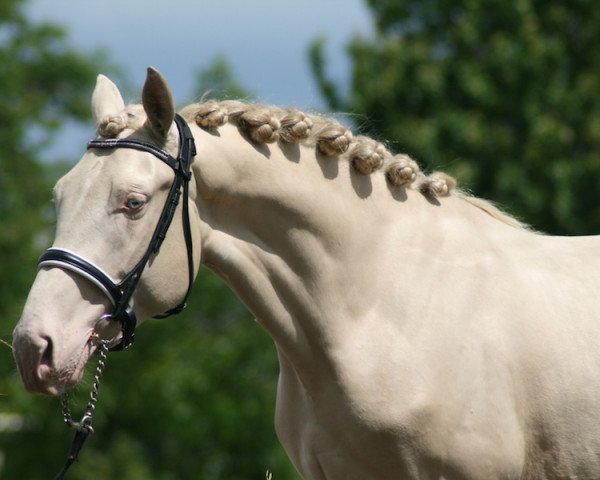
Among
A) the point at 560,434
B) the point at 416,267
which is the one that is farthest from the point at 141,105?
the point at 560,434

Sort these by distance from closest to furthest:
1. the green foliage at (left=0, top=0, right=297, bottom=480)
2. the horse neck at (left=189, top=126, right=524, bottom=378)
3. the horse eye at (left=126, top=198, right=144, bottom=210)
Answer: the horse eye at (left=126, top=198, right=144, bottom=210) → the horse neck at (left=189, top=126, right=524, bottom=378) → the green foliage at (left=0, top=0, right=297, bottom=480)

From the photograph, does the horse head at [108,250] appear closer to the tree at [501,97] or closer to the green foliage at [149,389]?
the tree at [501,97]

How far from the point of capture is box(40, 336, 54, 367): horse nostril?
468 centimetres

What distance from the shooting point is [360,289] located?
5277mm

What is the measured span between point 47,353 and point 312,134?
153 cm

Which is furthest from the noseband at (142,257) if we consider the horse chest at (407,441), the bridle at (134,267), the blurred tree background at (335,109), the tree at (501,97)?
the tree at (501,97)

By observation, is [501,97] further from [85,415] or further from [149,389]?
[85,415]

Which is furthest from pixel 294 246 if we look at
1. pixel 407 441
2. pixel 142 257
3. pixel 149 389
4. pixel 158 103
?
Result: pixel 149 389

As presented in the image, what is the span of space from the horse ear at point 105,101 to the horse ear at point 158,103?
0.79 feet

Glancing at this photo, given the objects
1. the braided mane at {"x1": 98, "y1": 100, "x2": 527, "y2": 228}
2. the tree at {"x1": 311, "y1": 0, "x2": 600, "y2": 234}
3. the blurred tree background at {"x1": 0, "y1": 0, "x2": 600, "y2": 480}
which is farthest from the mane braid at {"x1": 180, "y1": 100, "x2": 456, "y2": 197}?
the tree at {"x1": 311, "y1": 0, "x2": 600, "y2": 234}

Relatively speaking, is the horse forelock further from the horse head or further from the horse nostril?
the horse nostril

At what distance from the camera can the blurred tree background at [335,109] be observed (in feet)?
71.7

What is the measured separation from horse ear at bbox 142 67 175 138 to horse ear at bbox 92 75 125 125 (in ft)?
0.79

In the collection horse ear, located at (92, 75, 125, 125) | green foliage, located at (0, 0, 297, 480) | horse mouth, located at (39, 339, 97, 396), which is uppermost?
horse ear, located at (92, 75, 125, 125)
